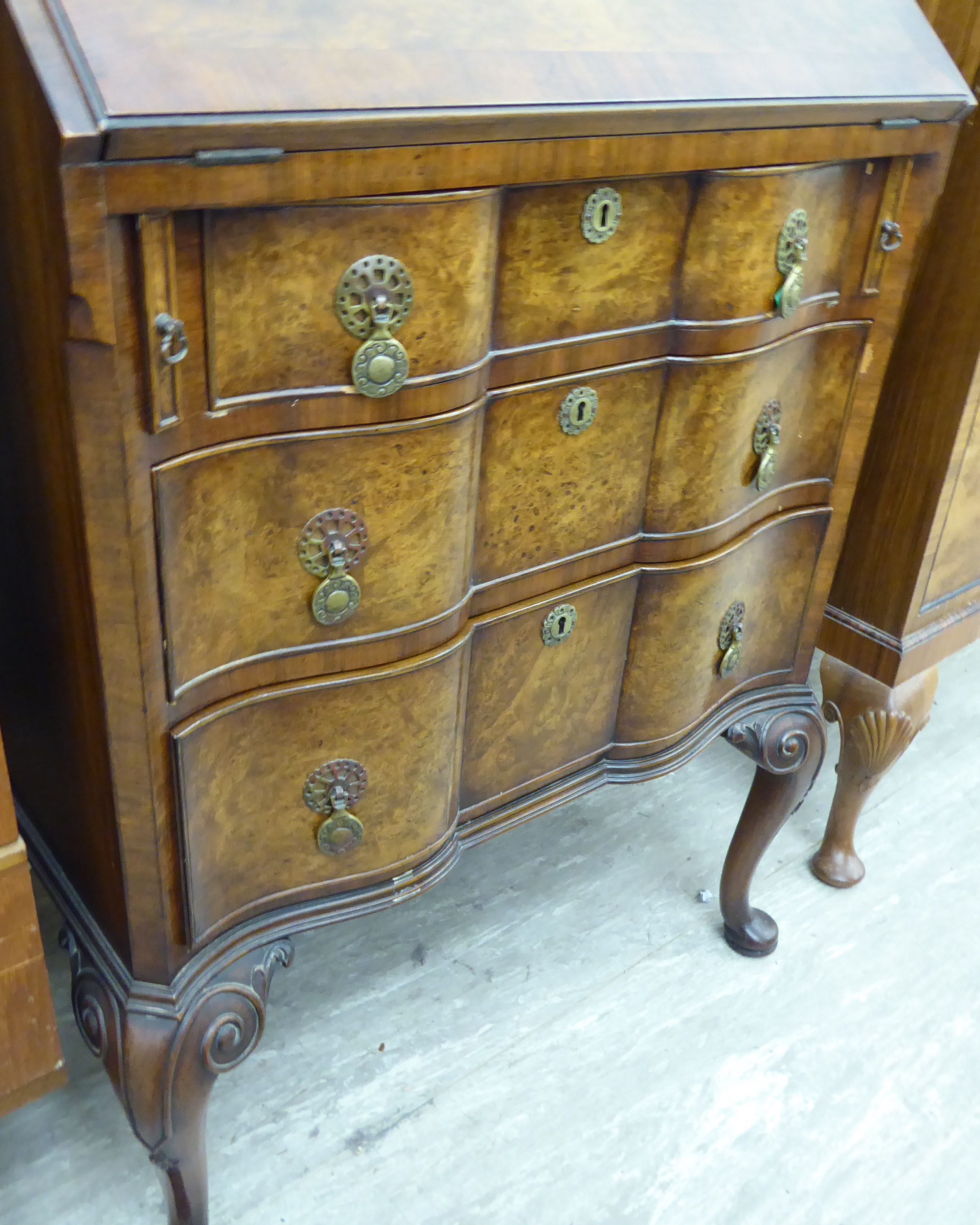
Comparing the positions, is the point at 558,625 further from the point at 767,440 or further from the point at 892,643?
the point at 892,643

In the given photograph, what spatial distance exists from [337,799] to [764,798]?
686 mm

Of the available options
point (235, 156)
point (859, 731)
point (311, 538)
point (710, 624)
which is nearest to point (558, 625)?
point (710, 624)

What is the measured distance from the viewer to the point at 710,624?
3.98 ft

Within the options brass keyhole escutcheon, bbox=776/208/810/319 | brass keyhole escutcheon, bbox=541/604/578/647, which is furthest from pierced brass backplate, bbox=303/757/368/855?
brass keyhole escutcheon, bbox=776/208/810/319

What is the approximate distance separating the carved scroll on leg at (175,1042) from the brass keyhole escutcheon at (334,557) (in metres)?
0.34

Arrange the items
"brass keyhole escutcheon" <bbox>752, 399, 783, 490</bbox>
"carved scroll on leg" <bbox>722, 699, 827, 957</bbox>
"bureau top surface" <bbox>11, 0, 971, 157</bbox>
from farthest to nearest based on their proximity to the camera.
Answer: "carved scroll on leg" <bbox>722, 699, 827, 957</bbox> → "brass keyhole escutcheon" <bbox>752, 399, 783, 490</bbox> → "bureau top surface" <bbox>11, 0, 971, 157</bbox>

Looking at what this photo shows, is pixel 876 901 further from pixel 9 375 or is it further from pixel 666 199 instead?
pixel 9 375

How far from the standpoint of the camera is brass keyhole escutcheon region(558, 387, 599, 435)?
0.97 m

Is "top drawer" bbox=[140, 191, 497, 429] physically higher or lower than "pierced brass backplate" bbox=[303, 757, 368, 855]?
higher

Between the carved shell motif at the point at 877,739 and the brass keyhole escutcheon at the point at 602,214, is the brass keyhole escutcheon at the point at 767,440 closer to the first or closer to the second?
the brass keyhole escutcheon at the point at 602,214

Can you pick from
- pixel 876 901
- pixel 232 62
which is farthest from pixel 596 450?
pixel 876 901

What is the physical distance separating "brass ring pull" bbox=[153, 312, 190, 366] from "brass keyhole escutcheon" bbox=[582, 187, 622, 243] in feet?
1.15

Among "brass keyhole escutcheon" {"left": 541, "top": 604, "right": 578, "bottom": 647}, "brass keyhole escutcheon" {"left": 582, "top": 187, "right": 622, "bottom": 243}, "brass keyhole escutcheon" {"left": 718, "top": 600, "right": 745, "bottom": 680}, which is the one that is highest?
"brass keyhole escutcheon" {"left": 582, "top": 187, "right": 622, "bottom": 243}

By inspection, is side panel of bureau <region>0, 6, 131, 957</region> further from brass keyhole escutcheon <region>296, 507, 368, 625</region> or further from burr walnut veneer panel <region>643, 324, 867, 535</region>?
burr walnut veneer panel <region>643, 324, 867, 535</region>
